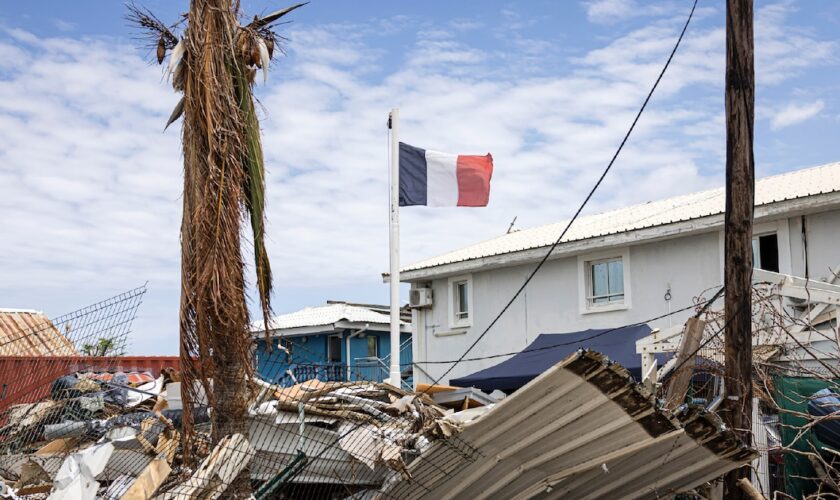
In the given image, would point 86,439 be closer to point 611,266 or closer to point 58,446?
point 58,446

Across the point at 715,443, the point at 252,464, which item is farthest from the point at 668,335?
the point at 252,464

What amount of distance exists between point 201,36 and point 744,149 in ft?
18.5

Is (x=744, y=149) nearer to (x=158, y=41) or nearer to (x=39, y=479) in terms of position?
(x=158, y=41)

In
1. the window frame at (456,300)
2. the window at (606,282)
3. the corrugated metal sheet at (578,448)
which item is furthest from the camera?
the window frame at (456,300)

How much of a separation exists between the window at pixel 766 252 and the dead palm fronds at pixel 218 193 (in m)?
9.68

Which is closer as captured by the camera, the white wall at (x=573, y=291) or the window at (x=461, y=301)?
the white wall at (x=573, y=291)

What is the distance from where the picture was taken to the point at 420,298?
22.0 m

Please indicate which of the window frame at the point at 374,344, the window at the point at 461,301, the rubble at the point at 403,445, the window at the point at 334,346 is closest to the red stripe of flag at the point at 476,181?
the rubble at the point at 403,445

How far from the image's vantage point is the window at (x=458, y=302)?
21.4m

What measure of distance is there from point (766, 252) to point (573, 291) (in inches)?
166

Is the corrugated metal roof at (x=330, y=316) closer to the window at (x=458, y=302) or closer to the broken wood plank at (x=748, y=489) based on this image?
the window at (x=458, y=302)

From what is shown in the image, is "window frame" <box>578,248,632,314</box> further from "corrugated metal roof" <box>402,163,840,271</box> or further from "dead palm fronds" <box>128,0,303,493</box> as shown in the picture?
"dead palm fronds" <box>128,0,303,493</box>

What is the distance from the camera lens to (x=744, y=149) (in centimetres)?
949

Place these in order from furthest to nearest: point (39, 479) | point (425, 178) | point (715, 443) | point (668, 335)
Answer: point (425, 178), point (668, 335), point (39, 479), point (715, 443)
